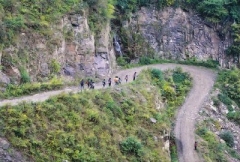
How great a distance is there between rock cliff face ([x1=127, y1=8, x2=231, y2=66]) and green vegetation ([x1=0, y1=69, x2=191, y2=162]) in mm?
13640

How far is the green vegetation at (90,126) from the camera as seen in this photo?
2069 cm

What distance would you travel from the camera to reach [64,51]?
3034 cm

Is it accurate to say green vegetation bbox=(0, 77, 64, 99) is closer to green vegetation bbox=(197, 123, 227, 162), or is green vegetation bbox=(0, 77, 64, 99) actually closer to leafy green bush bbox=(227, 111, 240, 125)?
green vegetation bbox=(197, 123, 227, 162)

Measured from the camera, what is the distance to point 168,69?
38656mm

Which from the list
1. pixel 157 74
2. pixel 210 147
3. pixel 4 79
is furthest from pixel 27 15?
pixel 210 147

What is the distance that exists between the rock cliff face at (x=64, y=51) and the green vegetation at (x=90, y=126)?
13.4 feet

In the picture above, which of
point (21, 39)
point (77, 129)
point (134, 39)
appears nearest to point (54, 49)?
point (21, 39)

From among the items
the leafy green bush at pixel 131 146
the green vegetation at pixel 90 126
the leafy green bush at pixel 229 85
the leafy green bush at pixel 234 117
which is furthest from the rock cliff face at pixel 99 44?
the leafy green bush at pixel 234 117

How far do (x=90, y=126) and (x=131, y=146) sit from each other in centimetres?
234

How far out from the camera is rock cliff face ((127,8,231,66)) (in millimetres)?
42781

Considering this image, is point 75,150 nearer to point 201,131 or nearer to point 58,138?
point 58,138

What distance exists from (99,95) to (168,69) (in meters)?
14.1

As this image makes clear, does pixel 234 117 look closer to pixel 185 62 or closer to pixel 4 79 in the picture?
pixel 185 62

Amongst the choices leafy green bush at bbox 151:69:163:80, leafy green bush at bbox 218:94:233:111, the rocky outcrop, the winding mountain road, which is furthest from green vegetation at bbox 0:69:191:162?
leafy green bush at bbox 218:94:233:111
